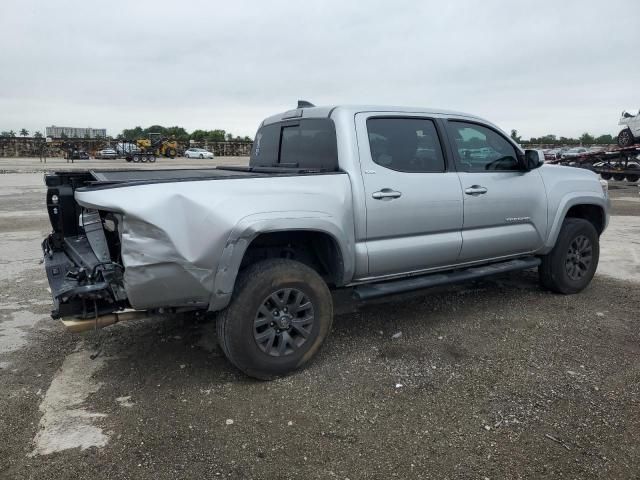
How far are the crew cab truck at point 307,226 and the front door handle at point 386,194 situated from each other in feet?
0.03

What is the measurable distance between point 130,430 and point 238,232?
1.33 m

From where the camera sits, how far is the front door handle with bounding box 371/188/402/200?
3.96m

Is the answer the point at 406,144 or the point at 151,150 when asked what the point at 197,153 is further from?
the point at 406,144

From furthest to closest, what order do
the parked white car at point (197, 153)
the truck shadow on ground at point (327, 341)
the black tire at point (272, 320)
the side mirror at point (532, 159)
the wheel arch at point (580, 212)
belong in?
the parked white car at point (197, 153), the wheel arch at point (580, 212), the side mirror at point (532, 159), the truck shadow on ground at point (327, 341), the black tire at point (272, 320)

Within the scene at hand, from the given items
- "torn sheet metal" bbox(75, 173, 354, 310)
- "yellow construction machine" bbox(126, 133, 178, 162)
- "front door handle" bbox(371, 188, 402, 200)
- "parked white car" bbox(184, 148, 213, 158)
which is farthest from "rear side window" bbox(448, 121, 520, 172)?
"parked white car" bbox(184, 148, 213, 158)

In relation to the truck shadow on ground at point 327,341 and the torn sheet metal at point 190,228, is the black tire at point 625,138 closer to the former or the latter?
the truck shadow on ground at point 327,341

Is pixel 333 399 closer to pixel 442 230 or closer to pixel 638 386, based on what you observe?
pixel 442 230

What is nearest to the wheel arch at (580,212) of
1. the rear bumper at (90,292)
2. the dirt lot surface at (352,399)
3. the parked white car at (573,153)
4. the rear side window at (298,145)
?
the dirt lot surface at (352,399)

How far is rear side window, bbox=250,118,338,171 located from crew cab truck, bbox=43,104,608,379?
18mm

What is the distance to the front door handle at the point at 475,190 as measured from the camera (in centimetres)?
453

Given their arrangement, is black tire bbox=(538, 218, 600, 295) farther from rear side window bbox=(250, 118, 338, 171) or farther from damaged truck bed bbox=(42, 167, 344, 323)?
damaged truck bed bbox=(42, 167, 344, 323)

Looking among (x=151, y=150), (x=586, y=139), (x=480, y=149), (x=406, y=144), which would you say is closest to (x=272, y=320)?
(x=406, y=144)

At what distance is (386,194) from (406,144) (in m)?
0.60

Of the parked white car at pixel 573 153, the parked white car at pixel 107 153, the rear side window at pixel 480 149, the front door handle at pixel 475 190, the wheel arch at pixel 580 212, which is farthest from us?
the parked white car at pixel 107 153
